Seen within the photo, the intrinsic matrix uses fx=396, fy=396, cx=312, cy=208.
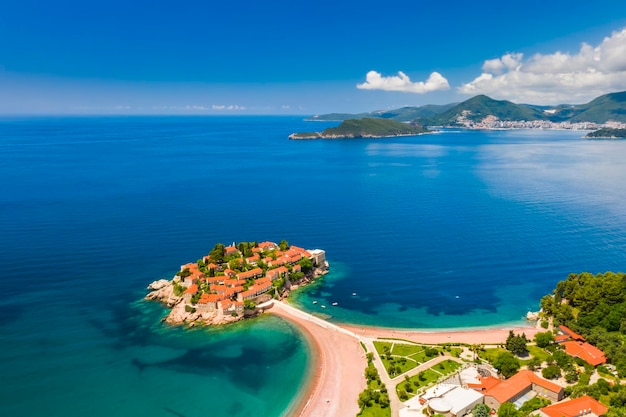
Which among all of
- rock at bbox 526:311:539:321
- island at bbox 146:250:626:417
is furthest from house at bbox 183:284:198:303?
rock at bbox 526:311:539:321

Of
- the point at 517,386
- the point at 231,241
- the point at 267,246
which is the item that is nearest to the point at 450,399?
the point at 517,386

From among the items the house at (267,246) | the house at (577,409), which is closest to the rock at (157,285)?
the house at (267,246)

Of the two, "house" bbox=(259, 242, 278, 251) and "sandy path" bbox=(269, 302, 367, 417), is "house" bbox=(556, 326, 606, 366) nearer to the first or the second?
"sandy path" bbox=(269, 302, 367, 417)

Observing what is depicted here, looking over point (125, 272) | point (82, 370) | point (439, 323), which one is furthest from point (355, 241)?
point (82, 370)

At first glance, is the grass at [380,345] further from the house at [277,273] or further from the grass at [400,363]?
the house at [277,273]

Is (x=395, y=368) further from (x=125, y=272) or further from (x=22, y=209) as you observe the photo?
(x=22, y=209)

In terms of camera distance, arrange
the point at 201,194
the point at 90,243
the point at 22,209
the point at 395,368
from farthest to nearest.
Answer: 1. the point at 201,194
2. the point at 22,209
3. the point at 90,243
4. the point at 395,368
